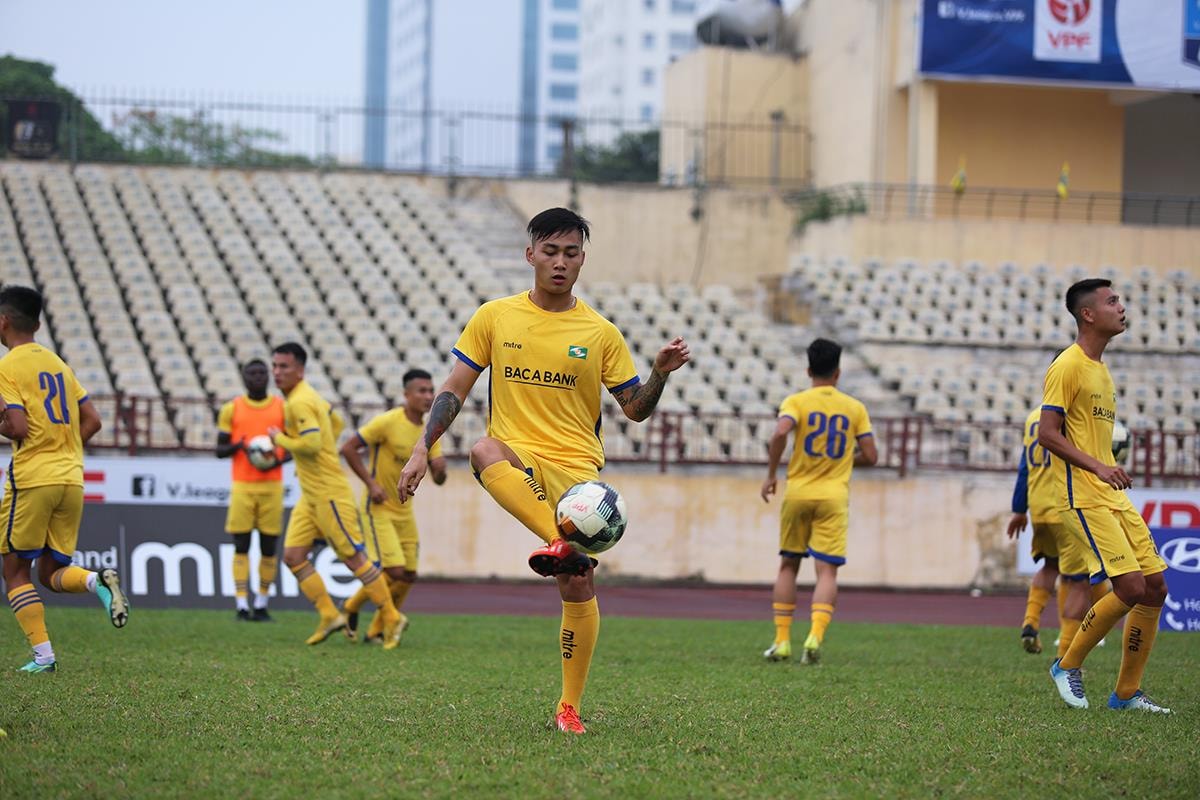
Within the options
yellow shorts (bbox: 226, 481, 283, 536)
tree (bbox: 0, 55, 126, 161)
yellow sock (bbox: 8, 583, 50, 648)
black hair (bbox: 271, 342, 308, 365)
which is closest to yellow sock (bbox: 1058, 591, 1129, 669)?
yellow sock (bbox: 8, 583, 50, 648)

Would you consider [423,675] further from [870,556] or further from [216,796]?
[870,556]

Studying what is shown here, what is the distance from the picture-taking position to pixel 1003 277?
92.5ft

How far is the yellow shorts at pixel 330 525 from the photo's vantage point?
1145 cm

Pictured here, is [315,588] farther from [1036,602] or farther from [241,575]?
[1036,602]

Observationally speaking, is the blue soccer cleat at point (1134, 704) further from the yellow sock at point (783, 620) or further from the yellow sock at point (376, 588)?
the yellow sock at point (376, 588)

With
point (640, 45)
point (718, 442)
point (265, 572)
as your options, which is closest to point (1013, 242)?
point (718, 442)

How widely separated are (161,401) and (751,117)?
2036 centimetres

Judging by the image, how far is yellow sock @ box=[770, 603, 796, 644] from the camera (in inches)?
433

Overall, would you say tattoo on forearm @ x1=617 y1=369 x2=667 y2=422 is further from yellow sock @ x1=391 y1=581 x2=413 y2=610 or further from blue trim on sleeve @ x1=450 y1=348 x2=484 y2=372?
yellow sock @ x1=391 y1=581 x2=413 y2=610

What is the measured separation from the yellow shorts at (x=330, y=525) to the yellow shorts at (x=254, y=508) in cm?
187

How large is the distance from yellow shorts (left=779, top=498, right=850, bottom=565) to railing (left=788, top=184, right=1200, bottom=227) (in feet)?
64.0

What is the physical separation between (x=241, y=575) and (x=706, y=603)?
617 cm

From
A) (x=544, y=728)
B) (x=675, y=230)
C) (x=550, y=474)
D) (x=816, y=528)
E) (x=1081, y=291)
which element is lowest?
(x=544, y=728)

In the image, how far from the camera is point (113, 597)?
8492mm
